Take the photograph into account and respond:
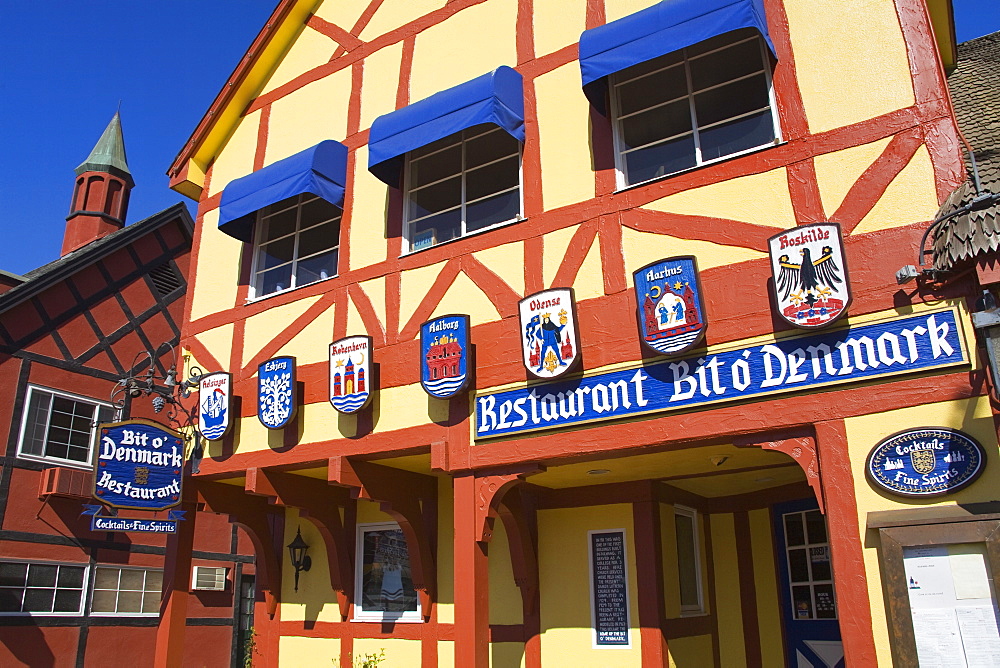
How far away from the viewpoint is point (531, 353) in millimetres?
7852

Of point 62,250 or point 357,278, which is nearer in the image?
point 357,278

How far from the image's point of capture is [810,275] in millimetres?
6551

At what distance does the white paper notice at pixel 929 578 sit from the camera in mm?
5582

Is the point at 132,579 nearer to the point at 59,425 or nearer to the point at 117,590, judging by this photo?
the point at 117,590

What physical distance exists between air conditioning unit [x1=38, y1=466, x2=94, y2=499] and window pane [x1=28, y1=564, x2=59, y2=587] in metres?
1.21

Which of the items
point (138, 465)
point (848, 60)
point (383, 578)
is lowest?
point (383, 578)

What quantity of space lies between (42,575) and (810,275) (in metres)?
13.8

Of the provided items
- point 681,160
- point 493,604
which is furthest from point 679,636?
point 681,160

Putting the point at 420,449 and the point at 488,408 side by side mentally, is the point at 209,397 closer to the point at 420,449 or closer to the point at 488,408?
the point at 420,449

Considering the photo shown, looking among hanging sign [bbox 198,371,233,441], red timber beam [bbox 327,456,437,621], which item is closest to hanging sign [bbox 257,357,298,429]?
hanging sign [bbox 198,371,233,441]

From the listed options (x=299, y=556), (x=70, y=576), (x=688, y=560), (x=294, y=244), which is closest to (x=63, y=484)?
(x=70, y=576)

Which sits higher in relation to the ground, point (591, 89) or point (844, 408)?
point (591, 89)

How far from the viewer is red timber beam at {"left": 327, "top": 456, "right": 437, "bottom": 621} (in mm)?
9445

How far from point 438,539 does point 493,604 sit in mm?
1082
